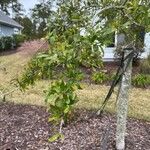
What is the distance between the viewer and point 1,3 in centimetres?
5675

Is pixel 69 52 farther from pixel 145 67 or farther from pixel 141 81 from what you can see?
pixel 145 67

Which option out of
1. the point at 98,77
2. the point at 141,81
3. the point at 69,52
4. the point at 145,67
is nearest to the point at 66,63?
the point at 69,52

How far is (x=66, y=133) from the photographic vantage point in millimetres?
6262

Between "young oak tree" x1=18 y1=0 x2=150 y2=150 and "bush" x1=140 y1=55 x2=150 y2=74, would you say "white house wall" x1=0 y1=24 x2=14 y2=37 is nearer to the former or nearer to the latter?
"bush" x1=140 y1=55 x2=150 y2=74

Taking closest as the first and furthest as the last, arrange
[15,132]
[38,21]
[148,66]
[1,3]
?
[15,132] → [148,66] → [38,21] → [1,3]

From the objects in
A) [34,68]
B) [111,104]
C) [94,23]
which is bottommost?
[111,104]

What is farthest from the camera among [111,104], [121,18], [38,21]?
[38,21]

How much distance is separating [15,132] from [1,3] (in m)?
52.5

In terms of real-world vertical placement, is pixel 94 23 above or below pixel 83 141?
above

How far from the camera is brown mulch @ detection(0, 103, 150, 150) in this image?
5.72 m

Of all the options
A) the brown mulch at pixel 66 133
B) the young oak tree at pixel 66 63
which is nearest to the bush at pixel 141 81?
the brown mulch at pixel 66 133

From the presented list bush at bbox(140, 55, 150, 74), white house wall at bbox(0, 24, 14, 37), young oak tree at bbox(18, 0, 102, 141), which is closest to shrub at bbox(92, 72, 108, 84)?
bush at bbox(140, 55, 150, 74)

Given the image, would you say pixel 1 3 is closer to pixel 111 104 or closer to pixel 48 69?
pixel 111 104

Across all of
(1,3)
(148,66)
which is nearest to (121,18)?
(148,66)
